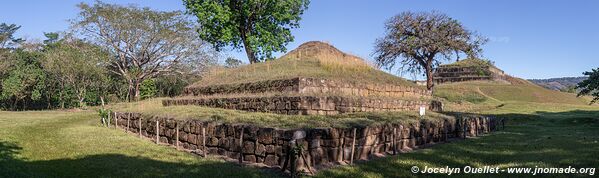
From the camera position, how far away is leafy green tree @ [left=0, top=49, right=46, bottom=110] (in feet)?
127

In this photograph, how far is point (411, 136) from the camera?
1266cm

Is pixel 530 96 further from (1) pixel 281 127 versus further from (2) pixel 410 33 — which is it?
(1) pixel 281 127

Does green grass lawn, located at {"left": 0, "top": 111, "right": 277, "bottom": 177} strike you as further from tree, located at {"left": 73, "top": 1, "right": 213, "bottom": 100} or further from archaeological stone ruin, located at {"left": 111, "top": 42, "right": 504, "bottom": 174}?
tree, located at {"left": 73, "top": 1, "right": 213, "bottom": 100}

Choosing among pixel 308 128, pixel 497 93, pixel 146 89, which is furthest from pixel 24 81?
pixel 497 93

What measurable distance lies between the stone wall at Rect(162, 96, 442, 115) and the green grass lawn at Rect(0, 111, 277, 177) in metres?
3.81

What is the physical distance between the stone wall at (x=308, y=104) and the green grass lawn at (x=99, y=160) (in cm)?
381

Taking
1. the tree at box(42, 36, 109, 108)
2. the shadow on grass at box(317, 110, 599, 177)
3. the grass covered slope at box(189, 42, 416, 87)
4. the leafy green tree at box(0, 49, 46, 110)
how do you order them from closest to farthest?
the shadow on grass at box(317, 110, 599, 177) → the grass covered slope at box(189, 42, 416, 87) → the tree at box(42, 36, 109, 108) → the leafy green tree at box(0, 49, 46, 110)

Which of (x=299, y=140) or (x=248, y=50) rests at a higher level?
(x=248, y=50)

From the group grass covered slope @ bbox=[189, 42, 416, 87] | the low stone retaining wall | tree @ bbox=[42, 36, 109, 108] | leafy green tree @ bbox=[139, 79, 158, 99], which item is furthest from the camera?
leafy green tree @ bbox=[139, 79, 158, 99]

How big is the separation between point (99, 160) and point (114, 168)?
1279mm

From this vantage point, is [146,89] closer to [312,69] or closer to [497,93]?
[312,69]

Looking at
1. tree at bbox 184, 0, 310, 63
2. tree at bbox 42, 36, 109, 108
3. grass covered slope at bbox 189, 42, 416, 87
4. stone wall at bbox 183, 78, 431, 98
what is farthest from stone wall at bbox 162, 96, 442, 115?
tree at bbox 42, 36, 109, 108

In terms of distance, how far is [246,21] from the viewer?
1318 inches

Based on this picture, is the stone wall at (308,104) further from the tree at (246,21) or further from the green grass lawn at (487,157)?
the tree at (246,21)
